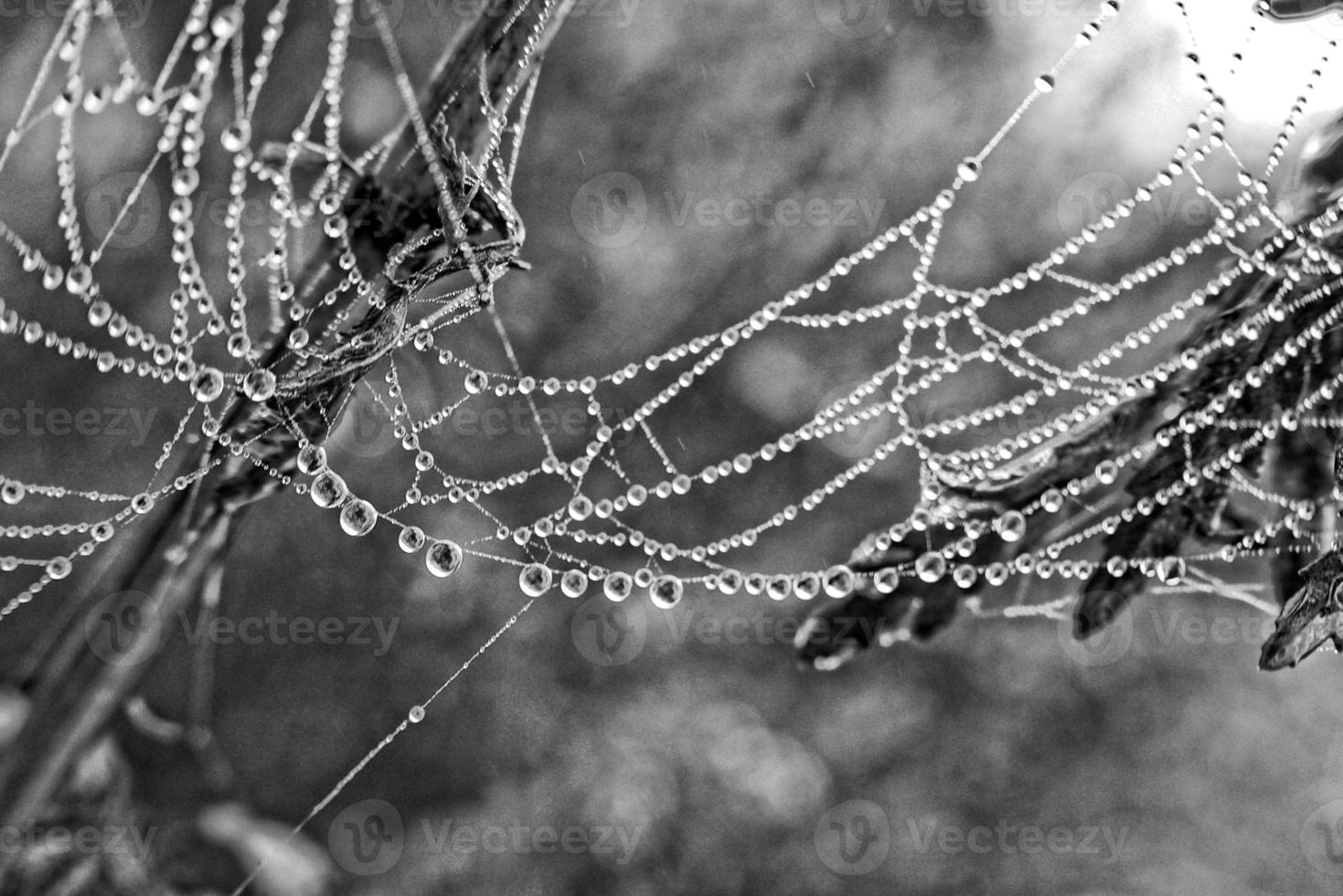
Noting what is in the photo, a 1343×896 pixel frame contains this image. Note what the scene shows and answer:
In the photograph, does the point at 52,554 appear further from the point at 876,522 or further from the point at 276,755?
the point at 876,522

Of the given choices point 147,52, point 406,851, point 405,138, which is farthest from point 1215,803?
point 147,52

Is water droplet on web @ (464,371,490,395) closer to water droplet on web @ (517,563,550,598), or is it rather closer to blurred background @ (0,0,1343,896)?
water droplet on web @ (517,563,550,598)

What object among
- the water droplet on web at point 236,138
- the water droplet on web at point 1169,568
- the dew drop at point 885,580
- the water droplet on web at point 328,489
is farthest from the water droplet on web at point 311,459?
the water droplet on web at point 1169,568

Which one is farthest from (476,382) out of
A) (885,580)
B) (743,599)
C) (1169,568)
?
(743,599)

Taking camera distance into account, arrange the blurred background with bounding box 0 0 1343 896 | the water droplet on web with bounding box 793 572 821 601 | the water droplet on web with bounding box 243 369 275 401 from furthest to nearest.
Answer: the blurred background with bounding box 0 0 1343 896, the water droplet on web with bounding box 793 572 821 601, the water droplet on web with bounding box 243 369 275 401

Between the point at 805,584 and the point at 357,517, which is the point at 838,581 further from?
the point at 357,517

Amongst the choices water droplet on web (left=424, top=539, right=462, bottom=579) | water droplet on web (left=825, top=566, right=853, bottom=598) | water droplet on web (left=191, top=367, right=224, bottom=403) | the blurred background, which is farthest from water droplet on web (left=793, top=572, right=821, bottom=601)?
the blurred background

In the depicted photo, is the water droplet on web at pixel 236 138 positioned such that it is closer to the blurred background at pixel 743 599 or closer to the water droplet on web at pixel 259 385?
the water droplet on web at pixel 259 385

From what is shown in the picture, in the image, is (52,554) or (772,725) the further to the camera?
(772,725)
